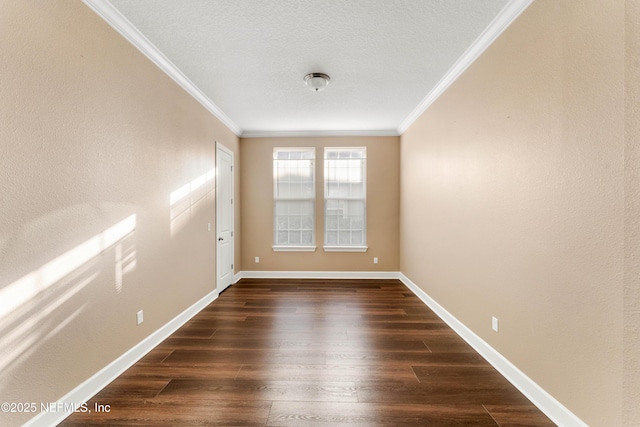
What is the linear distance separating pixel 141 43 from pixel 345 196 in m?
3.71

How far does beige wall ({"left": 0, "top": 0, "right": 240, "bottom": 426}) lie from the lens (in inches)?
56.5

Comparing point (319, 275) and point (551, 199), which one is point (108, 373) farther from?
point (319, 275)

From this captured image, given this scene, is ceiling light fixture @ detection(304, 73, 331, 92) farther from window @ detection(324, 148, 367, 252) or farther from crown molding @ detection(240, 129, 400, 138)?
window @ detection(324, 148, 367, 252)

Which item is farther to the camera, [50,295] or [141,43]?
[141,43]

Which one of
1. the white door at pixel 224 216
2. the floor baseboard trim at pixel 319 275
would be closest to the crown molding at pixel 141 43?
the white door at pixel 224 216

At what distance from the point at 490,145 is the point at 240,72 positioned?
8.31ft

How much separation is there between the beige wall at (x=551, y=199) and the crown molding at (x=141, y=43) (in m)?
2.90

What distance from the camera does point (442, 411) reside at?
5.68ft

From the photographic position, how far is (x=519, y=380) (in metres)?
1.93

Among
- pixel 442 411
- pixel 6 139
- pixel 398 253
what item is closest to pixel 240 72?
pixel 6 139

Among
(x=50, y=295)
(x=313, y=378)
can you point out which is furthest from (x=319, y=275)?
(x=50, y=295)

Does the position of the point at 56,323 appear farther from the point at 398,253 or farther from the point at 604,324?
the point at 398,253

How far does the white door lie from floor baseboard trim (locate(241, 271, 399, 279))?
2.08 ft

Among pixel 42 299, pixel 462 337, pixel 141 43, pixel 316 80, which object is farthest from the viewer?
pixel 316 80
